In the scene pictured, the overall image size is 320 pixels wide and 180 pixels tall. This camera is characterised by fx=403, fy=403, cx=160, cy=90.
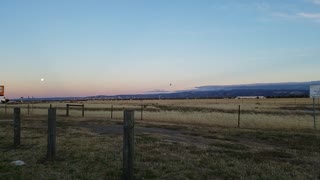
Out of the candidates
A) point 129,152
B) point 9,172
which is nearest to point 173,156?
point 129,152

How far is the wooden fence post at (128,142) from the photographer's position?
26.4 feet

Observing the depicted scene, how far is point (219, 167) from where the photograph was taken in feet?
33.0

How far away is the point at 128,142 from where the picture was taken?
8.15 meters

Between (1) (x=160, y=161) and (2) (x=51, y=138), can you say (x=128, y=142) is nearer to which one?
(1) (x=160, y=161)

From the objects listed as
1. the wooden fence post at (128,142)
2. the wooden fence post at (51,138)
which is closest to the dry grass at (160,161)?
the wooden fence post at (51,138)

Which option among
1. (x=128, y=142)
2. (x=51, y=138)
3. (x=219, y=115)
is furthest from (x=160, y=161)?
(x=219, y=115)

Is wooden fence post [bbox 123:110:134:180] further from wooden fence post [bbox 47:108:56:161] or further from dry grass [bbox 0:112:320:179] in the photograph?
wooden fence post [bbox 47:108:56:161]

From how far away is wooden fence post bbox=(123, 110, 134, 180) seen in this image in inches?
316

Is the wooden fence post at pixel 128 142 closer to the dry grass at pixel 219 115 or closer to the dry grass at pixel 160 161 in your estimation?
the dry grass at pixel 160 161

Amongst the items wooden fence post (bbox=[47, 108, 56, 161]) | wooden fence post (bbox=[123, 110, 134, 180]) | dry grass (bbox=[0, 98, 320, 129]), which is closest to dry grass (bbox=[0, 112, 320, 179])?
wooden fence post (bbox=[47, 108, 56, 161])

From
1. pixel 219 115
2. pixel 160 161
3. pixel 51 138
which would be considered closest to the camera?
pixel 160 161

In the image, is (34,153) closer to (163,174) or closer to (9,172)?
(9,172)

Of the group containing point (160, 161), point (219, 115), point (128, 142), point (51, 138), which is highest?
point (128, 142)

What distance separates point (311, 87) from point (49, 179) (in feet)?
68.8
